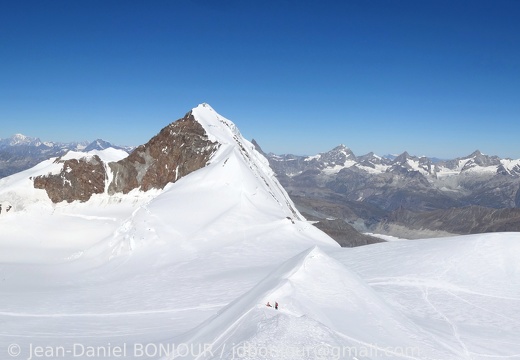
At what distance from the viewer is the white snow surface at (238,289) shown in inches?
590

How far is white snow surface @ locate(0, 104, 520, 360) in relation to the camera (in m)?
15.0

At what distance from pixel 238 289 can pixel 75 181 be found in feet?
196

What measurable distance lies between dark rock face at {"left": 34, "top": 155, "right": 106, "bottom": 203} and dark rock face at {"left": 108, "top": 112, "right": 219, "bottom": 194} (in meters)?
2.77

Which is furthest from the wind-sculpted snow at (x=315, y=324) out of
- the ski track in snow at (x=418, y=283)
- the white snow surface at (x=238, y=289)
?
the ski track in snow at (x=418, y=283)

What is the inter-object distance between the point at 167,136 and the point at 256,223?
1684 inches

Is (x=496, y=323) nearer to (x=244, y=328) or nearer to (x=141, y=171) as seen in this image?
(x=244, y=328)

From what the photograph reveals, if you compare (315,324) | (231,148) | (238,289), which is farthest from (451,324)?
(231,148)

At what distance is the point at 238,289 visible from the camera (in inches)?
1082

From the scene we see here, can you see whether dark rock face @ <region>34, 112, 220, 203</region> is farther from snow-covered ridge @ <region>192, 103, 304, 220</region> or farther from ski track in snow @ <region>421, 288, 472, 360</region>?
ski track in snow @ <region>421, 288, 472, 360</region>

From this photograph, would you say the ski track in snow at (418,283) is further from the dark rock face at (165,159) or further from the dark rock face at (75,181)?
the dark rock face at (75,181)

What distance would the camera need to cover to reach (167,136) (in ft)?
271

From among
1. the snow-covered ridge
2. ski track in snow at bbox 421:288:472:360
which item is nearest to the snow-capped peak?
the snow-covered ridge

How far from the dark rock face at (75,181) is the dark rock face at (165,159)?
9.08 ft

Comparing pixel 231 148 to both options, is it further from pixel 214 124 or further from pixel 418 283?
pixel 418 283
